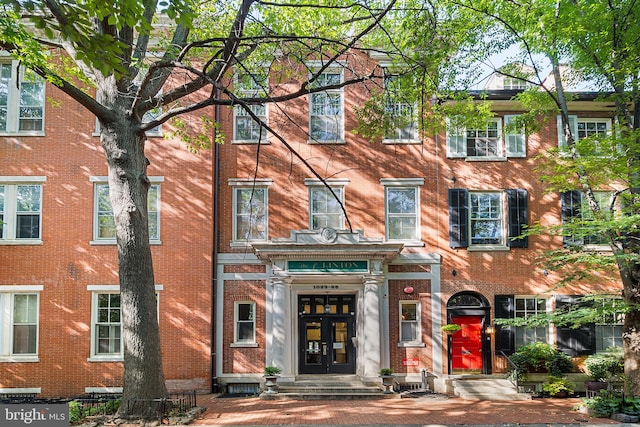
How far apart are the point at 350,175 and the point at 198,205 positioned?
5044 mm

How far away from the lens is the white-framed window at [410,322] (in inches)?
748

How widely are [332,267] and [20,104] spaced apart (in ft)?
37.2

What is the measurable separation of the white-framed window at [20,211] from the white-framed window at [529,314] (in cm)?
1548

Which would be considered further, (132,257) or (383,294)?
(383,294)

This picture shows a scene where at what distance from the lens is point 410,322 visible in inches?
753

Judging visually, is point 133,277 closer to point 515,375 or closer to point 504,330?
point 515,375

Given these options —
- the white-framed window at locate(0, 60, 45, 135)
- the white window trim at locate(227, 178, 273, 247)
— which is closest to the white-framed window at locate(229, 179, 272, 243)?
the white window trim at locate(227, 178, 273, 247)

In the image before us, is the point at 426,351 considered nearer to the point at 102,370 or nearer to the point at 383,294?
the point at 383,294

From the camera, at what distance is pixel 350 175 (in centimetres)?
1944

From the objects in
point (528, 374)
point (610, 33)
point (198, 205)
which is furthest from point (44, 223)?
point (610, 33)

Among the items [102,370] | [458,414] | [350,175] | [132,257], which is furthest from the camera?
[350,175]

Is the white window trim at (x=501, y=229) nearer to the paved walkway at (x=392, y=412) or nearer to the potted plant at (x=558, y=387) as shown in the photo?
the potted plant at (x=558, y=387)

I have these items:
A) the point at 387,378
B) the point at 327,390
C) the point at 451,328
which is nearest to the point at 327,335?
the point at 327,390

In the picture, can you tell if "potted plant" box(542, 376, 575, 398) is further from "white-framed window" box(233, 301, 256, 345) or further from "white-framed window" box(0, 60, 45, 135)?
"white-framed window" box(0, 60, 45, 135)
